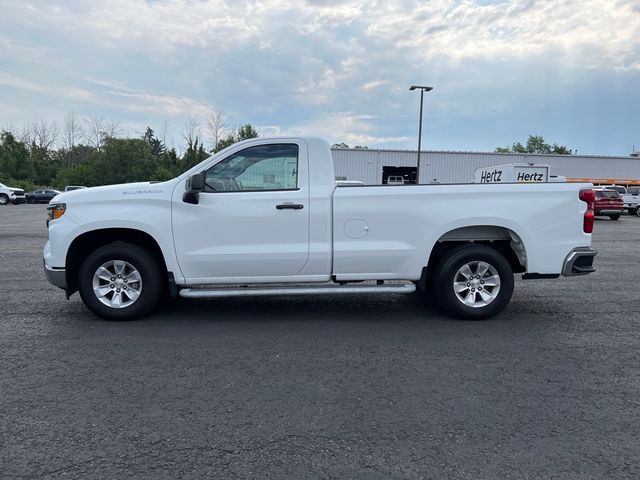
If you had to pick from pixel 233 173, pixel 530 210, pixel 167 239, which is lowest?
pixel 167 239

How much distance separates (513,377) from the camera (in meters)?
3.93

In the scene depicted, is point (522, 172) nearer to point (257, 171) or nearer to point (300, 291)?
point (257, 171)

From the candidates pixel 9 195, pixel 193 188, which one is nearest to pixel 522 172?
pixel 193 188

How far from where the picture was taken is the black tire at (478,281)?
545 centimetres

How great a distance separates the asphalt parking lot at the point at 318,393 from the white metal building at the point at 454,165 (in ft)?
102

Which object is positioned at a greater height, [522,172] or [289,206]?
[522,172]

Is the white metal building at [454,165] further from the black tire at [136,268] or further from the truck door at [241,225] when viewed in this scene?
the black tire at [136,268]

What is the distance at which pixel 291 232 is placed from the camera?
530cm

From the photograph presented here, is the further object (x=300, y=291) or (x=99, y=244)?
(x=99, y=244)

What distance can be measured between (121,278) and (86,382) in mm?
1766

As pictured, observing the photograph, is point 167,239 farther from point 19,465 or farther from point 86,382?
point 19,465

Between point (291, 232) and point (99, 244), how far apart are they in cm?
233

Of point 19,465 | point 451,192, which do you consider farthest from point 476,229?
point 19,465

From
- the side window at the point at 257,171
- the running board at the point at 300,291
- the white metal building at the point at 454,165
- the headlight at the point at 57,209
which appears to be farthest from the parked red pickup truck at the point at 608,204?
the headlight at the point at 57,209
